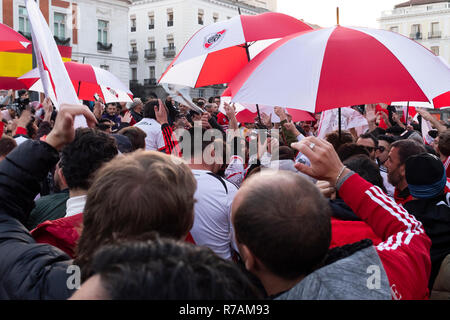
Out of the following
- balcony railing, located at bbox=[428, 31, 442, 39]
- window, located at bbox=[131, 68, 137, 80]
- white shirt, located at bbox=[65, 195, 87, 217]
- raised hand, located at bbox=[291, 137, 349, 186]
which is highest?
balcony railing, located at bbox=[428, 31, 442, 39]

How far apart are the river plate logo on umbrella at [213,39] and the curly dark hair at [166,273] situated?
135 inches

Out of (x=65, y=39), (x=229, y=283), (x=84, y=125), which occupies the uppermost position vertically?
(x=65, y=39)

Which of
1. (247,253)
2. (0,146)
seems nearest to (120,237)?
(247,253)

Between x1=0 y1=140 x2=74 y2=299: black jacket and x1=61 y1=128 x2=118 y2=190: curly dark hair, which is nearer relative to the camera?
x1=0 y1=140 x2=74 y2=299: black jacket

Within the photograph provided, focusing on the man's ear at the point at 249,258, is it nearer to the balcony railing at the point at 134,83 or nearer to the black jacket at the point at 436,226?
the black jacket at the point at 436,226

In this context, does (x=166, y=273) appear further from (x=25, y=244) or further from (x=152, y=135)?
(x=152, y=135)

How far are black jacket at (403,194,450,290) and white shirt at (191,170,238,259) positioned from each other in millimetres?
1140

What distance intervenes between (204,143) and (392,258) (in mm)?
1969

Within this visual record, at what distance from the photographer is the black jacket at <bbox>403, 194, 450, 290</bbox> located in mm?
2600

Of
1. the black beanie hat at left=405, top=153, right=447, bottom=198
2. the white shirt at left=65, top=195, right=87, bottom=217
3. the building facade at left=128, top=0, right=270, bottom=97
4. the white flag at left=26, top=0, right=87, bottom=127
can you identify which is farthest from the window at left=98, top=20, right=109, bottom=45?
the black beanie hat at left=405, top=153, right=447, bottom=198

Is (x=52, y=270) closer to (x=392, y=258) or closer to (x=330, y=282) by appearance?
(x=330, y=282)

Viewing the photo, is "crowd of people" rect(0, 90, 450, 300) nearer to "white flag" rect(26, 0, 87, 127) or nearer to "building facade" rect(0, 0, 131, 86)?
"white flag" rect(26, 0, 87, 127)

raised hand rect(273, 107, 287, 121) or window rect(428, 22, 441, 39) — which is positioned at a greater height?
window rect(428, 22, 441, 39)

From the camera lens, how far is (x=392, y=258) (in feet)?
5.50
